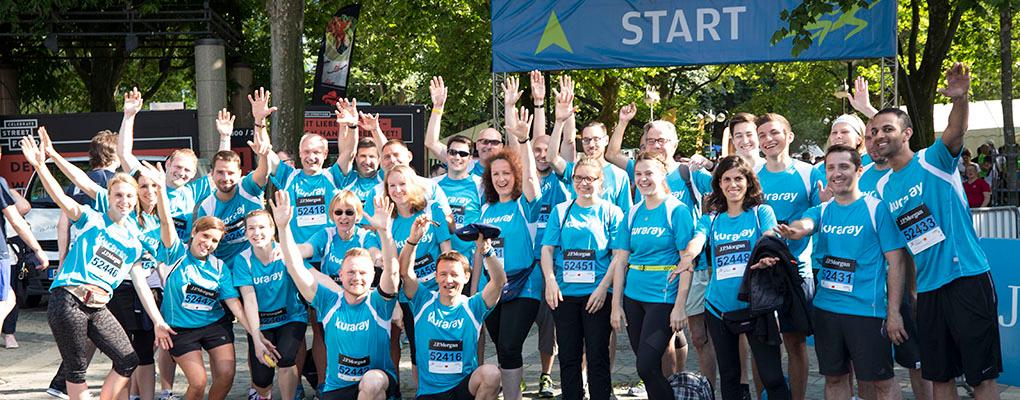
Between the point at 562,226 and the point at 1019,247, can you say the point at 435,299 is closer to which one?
the point at 562,226

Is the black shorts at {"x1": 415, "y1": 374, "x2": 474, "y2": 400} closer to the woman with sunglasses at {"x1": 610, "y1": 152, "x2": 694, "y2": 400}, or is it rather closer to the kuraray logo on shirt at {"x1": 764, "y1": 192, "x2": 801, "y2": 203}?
the woman with sunglasses at {"x1": 610, "y1": 152, "x2": 694, "y2": 400}

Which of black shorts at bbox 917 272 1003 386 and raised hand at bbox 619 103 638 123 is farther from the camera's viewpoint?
raised hand at bbox 619 103 638 123

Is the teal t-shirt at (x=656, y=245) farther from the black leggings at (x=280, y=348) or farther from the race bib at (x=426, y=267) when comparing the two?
the black leggings at (x=280, y=348)

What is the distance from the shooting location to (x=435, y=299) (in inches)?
247

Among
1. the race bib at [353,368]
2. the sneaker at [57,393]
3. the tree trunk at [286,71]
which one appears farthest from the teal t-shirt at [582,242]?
the tree trunk at [286,71]

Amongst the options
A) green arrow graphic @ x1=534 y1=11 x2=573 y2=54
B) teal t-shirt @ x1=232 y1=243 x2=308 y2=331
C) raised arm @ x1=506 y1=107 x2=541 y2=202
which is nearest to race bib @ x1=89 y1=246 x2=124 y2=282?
teal t-shirt @ x1=232 y1=243 x2=308 y2=331

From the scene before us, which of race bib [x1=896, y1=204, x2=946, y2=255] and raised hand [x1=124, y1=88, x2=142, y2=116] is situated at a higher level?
raised hand [x1=124, y1=88, x2=142, y2=116]

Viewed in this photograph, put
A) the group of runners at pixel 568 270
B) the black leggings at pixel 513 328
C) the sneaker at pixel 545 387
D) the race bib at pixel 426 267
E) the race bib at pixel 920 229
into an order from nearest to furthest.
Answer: the race bib at pixel 920 229, the group of runners at pixel 568 270, the black leggings at pixel 513 328, the race bib at pixel 426 267, the sneaker at pixel 545 387

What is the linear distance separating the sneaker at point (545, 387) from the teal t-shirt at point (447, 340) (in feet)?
4.13

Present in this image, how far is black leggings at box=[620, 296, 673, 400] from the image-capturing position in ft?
19.7

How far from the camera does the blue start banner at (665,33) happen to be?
12125 millimetres

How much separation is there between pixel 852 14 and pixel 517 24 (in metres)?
3.82

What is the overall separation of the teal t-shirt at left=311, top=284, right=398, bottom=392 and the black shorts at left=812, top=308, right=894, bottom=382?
2436 mm

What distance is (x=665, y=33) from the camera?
12.5 metres
